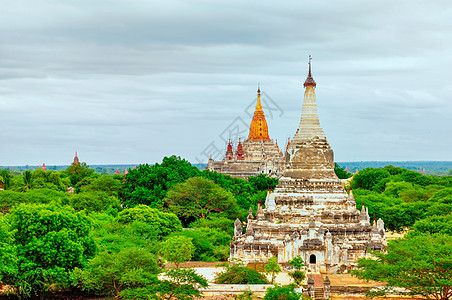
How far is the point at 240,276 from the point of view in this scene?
43.7 m

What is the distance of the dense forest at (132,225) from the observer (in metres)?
40.1

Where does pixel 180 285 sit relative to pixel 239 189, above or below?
below

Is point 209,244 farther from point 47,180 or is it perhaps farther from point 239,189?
point 47,180

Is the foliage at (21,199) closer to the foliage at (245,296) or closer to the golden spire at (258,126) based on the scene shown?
the foliage at (245,296)

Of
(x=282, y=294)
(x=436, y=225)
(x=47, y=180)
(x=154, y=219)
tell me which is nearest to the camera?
(x=282, y=294)

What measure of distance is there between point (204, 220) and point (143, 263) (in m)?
28.3

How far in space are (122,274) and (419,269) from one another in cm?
1639

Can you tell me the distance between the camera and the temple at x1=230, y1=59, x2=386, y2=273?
49.9 meters

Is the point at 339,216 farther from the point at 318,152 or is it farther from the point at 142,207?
the point at 142,207

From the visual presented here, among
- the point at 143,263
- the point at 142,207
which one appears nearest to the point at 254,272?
the point at 143,263

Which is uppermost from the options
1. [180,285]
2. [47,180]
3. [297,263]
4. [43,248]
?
[47,180]

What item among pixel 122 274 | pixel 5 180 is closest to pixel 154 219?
pixel 122 274

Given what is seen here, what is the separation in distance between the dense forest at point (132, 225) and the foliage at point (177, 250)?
0.24 feet

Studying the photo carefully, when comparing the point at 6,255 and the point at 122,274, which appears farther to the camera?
the point at 122,274
